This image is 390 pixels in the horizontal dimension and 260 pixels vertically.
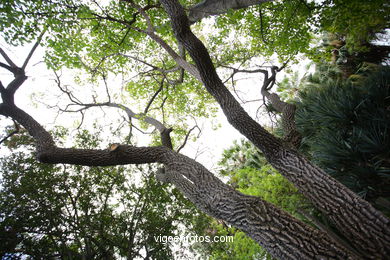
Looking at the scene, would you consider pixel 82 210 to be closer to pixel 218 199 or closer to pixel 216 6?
pixel 218 199

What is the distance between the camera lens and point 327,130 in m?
4.89

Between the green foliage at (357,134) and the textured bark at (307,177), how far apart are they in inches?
85.7

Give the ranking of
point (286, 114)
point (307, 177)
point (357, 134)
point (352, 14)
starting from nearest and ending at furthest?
point (307, 177) → point (286, 114) → point (357, 134) → point (352, 14)

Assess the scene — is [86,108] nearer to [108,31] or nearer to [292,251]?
[108,31]

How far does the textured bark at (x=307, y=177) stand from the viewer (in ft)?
7.09

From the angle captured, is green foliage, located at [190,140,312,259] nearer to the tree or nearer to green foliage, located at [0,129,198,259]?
green foliage, located at [0,129,198,259]

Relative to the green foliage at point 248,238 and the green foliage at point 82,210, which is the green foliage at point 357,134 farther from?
the green foliage at point 82,210

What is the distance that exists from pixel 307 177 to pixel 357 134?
2.76 m

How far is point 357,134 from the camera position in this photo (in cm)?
440

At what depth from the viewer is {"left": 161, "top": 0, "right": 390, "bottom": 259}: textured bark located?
85.1 inches

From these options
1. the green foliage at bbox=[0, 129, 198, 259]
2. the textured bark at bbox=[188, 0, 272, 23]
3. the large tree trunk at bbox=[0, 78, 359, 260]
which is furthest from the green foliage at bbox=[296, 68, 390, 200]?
the green foliage at bbox=[0, 129, 198, 259]

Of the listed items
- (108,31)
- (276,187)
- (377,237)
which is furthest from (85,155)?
(276,187)

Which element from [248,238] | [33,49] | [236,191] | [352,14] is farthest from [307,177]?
[33,49]

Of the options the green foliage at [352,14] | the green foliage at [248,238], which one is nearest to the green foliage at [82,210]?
the green foliage at [248,238]
